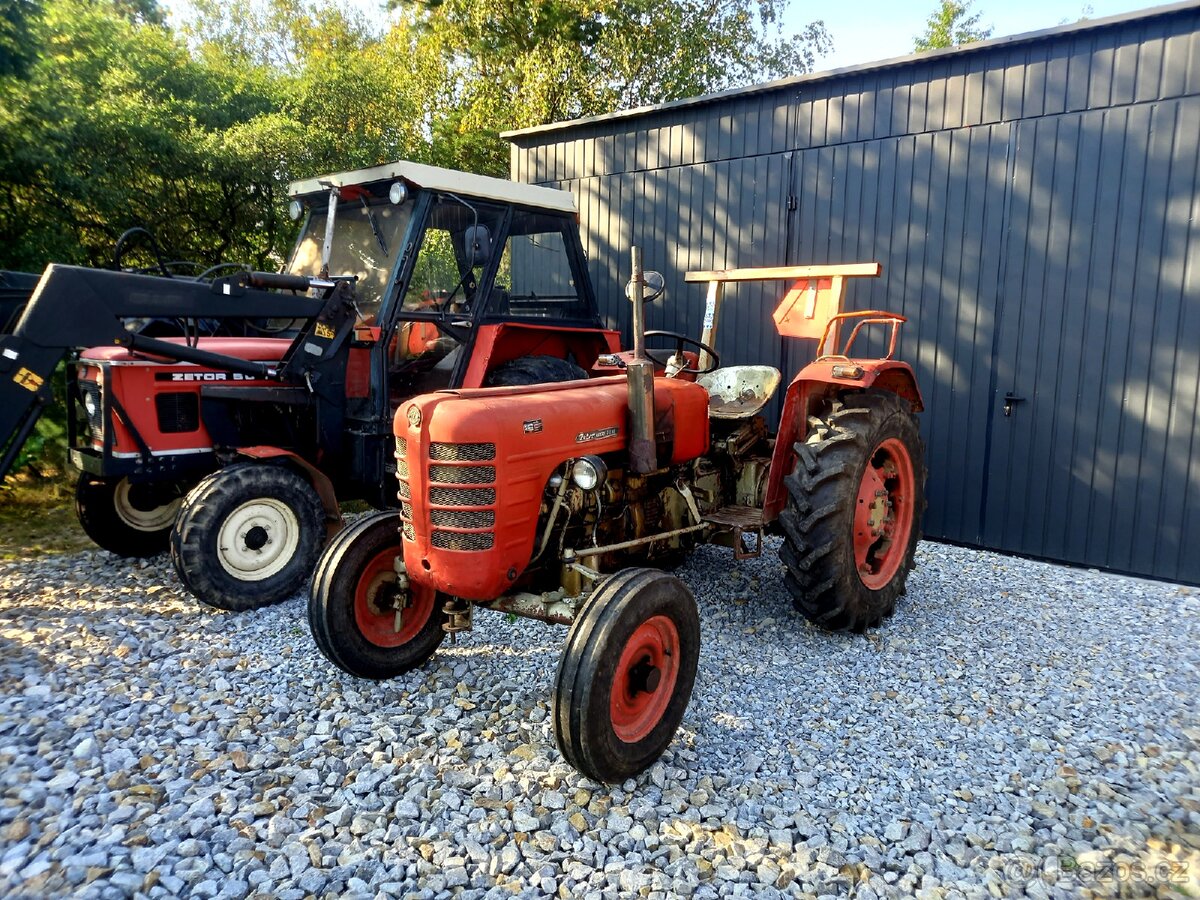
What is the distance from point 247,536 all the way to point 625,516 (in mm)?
2070

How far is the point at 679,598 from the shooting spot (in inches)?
113

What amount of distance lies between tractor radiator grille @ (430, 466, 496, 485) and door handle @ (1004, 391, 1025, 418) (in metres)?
4.04

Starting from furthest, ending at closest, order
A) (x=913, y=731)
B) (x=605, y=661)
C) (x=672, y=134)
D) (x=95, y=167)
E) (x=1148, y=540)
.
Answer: (x=95, y=167) < (x=672, y=134) < (x=1148, y=540) < (x=913, y=731) < (x=605, y=661)

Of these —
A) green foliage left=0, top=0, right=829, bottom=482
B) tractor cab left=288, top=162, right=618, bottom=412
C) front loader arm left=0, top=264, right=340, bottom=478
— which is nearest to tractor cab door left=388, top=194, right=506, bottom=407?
tractor cab left=288, top=162, right=618, bottom=412

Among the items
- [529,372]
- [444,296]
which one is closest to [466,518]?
[529,372]

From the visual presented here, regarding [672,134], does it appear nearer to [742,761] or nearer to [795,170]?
[795,170]

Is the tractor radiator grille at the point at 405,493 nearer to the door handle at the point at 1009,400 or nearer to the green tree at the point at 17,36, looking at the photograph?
the door handle at the point at 1009,400

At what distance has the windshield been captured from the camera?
4738 millimetres

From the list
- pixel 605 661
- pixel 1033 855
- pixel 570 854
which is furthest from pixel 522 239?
pixel 1033 855

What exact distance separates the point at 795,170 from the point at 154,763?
5621 mm

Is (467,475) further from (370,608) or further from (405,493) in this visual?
(370,608)

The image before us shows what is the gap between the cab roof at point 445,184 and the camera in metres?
4.62

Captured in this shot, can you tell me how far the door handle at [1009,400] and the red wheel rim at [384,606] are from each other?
4048 millimetres

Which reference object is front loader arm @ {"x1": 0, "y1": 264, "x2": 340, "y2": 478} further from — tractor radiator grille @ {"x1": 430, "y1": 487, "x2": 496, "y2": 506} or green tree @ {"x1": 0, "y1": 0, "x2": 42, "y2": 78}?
green tree @ {"x1": 0, "y1": 0, "x2": 42, "y2": 78}
